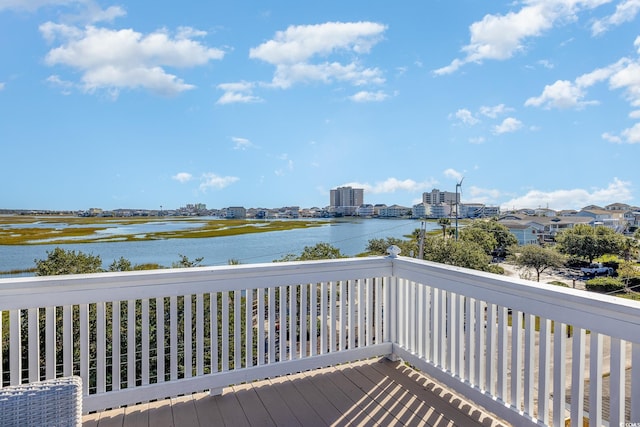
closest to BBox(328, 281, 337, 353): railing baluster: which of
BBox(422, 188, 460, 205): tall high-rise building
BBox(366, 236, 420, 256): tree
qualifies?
BBox(366, 236, 420, 256): tree

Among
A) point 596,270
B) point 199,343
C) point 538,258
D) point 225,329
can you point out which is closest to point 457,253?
point 538,258

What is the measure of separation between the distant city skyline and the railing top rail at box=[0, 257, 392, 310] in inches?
105

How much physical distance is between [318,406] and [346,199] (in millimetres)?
4730

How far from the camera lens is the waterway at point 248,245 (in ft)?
16.3

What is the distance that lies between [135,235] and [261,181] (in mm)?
3817

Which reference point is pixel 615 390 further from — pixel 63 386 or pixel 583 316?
pixel 63 386

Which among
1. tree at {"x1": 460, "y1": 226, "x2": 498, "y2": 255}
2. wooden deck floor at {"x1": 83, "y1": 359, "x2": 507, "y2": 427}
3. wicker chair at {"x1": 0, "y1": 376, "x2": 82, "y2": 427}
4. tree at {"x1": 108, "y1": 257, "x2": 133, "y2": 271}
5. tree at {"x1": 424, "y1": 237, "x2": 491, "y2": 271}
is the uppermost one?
tree at {"x1": 460, "y1": 226, "x2": 498, "y2": 255}

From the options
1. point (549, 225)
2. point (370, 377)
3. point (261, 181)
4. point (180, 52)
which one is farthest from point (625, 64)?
point (261, 181)

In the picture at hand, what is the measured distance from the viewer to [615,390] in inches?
67.8

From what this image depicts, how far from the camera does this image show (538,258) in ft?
10.5

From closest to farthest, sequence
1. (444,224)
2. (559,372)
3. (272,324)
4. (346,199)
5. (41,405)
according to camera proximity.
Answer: (41,405) < (559,372) < (272,324) < (444,224) < (346,199)

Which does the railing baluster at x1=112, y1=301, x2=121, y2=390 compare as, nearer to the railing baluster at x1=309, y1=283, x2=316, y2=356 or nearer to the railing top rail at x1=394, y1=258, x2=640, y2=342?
the railing baluster at x1=309, y1=283, x2=316, y2=356

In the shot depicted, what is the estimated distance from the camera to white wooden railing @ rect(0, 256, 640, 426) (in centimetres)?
184

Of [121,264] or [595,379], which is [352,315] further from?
[121,264]
